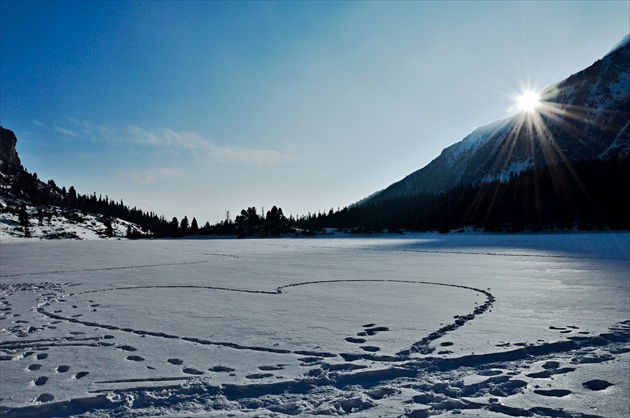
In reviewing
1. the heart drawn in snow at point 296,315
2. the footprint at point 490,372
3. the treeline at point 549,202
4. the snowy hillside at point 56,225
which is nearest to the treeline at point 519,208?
the treeline at point 549,202

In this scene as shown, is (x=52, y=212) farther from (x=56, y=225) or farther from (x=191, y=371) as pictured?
(x=191, y=371)

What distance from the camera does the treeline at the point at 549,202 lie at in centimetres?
6631

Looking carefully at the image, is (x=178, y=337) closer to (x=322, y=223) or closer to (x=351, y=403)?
(x=351, y=403)

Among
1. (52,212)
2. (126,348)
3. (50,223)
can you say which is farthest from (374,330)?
(52,212)

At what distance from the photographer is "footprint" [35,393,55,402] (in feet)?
11.6

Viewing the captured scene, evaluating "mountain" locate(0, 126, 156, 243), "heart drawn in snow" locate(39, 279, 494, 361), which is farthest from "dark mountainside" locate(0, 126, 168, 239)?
"heart drawn in snow" locate(39, 279, 494, 361)

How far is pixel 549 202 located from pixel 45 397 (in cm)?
9050

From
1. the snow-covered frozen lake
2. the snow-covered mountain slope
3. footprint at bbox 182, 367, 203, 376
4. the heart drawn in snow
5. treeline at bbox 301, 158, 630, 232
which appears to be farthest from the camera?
the snow-covered mountain slope

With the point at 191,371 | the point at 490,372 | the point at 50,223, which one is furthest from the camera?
the point at 50,223

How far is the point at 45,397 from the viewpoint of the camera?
360 cm

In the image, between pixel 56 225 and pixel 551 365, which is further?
pixel 56 225

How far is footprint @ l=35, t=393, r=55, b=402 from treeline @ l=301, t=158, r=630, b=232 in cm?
7494

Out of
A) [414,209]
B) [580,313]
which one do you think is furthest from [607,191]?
[580,313]

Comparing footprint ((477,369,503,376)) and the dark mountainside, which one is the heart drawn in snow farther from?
the dark mountainside
